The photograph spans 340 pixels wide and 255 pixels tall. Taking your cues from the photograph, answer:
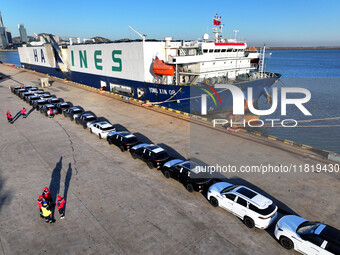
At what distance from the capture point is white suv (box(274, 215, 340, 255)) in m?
8.16

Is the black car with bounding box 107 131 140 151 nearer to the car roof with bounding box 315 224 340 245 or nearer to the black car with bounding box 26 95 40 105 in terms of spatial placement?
the car roof with bounding box 315 224 340 245

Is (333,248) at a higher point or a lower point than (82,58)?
A: lower

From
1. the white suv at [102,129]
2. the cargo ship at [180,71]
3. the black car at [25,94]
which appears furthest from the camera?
the black car at [25,94]

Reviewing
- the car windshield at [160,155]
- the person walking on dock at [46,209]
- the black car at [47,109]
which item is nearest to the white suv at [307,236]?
the car windshield at [160,155]

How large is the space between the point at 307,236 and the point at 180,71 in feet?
85.3

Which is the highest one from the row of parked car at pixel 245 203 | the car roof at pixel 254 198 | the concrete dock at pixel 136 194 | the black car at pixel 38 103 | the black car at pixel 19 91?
the black car at pixel 19 91

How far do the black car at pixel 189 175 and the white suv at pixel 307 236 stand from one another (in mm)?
4123

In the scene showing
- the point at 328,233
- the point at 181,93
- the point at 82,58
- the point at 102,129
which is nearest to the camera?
the point at 328,233

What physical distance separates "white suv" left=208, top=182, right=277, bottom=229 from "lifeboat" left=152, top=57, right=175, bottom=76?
70.7 ft

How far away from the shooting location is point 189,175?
1280 centimetres

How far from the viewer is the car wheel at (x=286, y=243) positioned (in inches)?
357

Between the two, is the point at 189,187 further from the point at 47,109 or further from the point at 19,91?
the point at 19,91

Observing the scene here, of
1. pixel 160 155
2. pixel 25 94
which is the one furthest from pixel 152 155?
pixel 25 94

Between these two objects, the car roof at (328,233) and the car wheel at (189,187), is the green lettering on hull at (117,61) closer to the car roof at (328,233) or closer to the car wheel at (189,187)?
the car wheel at (189,187)
